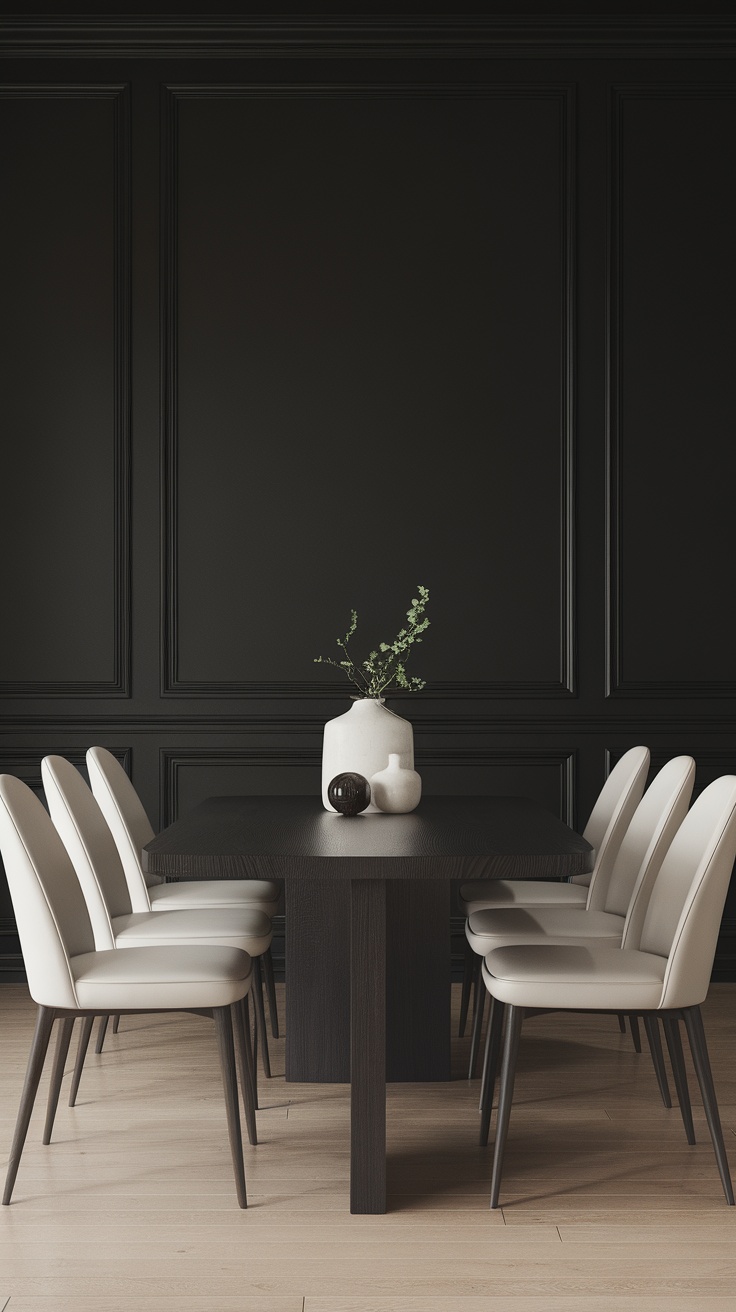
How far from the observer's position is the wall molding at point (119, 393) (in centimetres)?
454

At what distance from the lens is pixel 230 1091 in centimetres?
243

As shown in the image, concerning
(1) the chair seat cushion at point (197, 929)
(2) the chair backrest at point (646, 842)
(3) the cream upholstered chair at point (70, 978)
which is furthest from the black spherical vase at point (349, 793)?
(2) the chair backrest at point (646, 842)

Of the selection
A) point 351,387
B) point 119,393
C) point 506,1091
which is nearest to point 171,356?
point 119,393

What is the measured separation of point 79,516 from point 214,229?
1.21 meters

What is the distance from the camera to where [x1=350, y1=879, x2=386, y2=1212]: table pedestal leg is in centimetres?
240

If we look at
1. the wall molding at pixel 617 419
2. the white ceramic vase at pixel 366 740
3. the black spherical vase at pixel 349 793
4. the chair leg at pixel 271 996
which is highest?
the wall molding at pixel 617 419

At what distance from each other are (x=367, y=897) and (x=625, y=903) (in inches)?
41.0

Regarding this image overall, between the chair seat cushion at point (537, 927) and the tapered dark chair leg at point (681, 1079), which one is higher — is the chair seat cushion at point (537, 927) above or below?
above

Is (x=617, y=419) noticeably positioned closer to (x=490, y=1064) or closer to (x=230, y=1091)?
(x=490, y=1064)

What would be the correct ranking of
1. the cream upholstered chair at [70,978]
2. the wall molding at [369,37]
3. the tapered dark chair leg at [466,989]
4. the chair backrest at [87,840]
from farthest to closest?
1. the wall molding at [369,37]
2. the tapered dark chair leg at [466,989]
3. the chair backrest at [87,840]
4. the cream upholstered chair at [70,978]

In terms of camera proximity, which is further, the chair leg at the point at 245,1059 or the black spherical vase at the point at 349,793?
the black spherical vase at the point at 349,793

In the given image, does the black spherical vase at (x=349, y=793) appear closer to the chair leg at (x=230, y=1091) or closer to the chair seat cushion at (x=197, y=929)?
the chair seat cushion at (x=197, y=929)

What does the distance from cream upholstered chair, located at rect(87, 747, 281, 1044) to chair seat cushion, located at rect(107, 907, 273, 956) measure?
0.68 feet

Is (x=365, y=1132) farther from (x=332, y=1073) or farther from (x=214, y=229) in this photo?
(x=214, y=229)
